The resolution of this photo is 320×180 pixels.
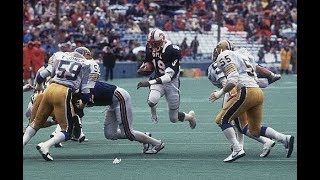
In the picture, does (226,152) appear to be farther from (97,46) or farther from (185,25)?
(185,25)

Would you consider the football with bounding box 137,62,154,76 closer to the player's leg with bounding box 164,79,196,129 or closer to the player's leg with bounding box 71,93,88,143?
the player's leg with bounding box 164,79,196,129

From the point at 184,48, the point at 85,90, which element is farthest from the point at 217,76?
the point at 184,48

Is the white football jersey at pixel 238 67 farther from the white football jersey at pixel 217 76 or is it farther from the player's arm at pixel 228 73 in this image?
the white football jersey at pixel 217 76

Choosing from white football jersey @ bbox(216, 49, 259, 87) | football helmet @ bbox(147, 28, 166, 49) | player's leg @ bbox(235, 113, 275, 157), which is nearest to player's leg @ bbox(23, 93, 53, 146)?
white football jersey @ bbox(216, 49, 259, 87)

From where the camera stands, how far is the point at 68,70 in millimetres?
13883

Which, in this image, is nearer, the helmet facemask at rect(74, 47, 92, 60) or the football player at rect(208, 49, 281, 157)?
the football player at rect(208, 49, 281, 157)

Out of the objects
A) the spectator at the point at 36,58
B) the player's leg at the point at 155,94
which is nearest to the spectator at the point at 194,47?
the spectator at the point at 36,58

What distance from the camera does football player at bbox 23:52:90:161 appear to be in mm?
13695

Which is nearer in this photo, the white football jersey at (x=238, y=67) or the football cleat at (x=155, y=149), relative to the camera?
the white football jersey at (x=238, y=67)

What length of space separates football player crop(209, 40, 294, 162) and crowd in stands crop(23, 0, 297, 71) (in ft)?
74.9

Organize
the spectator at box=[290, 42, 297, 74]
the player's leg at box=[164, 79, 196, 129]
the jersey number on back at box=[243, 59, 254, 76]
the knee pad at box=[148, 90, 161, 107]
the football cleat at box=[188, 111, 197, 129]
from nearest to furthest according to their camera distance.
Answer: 1. the jersey number on back at box=[243, 59, 254, 76]
2. the knee pad at box=[148, 90, 161, 107]
3. the player's leg at box=[164, 79, 196, 129]
4. the football cleat at box=[188, 111, 197, 129]
5. the spectator at box=[290, 42, 297, 74]

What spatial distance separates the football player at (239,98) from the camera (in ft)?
43.9

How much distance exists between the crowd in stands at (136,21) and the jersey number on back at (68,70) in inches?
877
